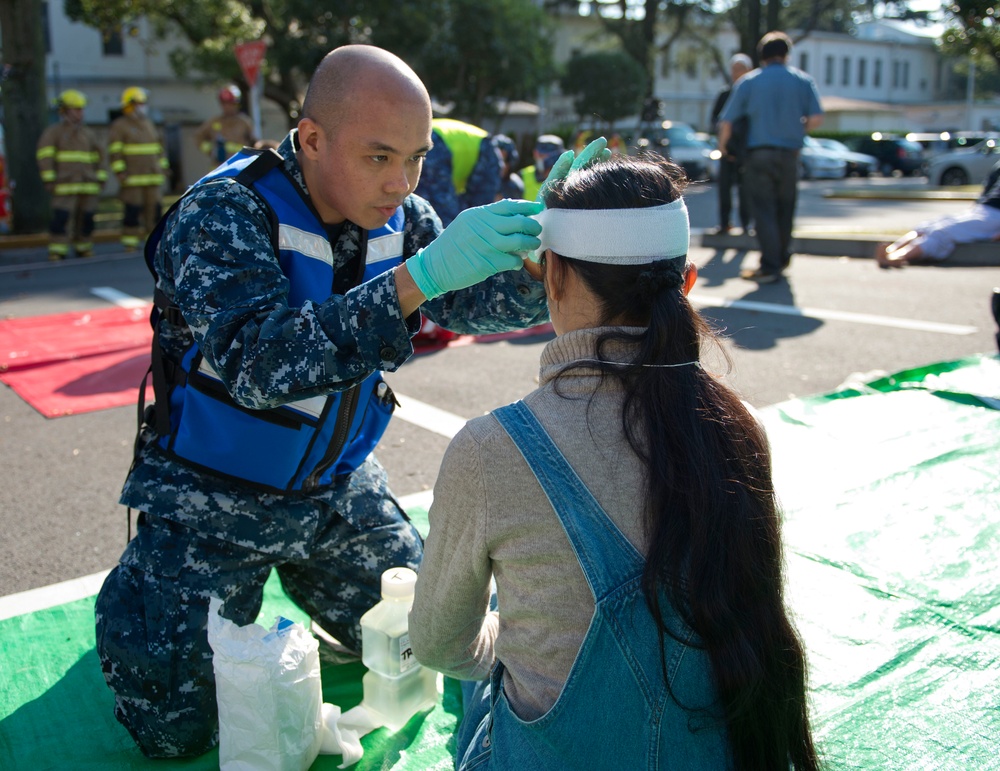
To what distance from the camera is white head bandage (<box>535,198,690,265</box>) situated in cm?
165

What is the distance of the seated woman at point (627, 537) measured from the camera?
1500mm

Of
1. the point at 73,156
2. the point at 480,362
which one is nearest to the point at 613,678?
the point at 480,362

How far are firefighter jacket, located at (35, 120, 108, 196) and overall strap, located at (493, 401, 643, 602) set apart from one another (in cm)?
1282

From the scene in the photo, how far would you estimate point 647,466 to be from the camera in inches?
59.6

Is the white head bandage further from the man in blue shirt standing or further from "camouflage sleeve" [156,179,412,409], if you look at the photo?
the man in blue shirt standing

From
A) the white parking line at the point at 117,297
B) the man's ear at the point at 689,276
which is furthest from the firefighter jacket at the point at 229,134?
the man's ear at the point at 689,276

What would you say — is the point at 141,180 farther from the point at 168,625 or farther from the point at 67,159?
the point at 168,625

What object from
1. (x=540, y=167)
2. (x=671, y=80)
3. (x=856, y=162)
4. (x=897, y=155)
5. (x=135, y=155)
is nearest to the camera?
(x=540, y=167)

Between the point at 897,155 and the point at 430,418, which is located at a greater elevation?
the point at 897,155

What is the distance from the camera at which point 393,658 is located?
2410mm

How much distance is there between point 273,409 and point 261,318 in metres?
0.39

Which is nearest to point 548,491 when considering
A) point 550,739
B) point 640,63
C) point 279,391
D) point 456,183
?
point 550,739

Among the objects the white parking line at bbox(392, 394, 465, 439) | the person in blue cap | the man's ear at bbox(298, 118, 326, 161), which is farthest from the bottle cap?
the person in blue cap

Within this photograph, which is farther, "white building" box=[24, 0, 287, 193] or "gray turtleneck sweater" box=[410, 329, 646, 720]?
"white building" box=[24, 0, 287, 193]
